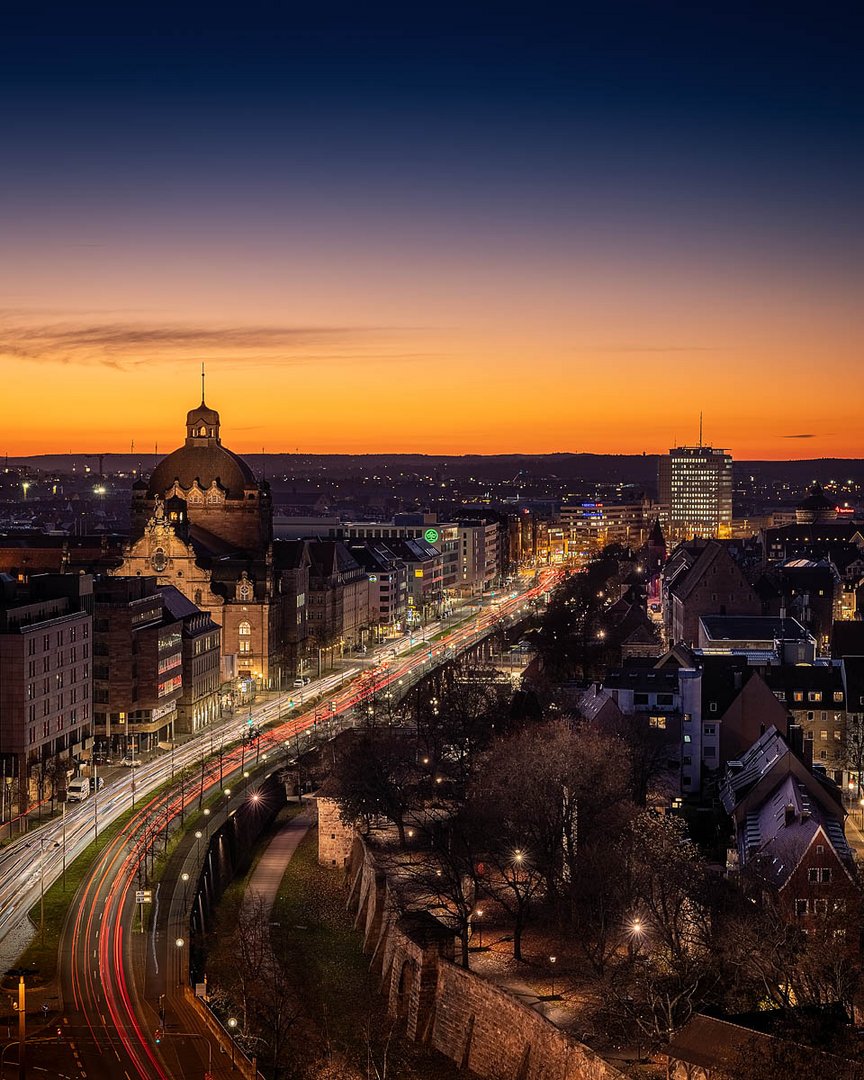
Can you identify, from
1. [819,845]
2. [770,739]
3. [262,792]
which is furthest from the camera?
[262,792]

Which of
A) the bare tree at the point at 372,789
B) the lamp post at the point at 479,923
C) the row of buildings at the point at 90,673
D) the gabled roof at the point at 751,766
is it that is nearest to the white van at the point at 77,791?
the row of buildings at the point at 90,673

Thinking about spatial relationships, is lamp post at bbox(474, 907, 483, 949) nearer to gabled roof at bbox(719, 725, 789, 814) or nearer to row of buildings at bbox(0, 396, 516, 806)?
gabled roof at bbox(719, 725, 789, 814)

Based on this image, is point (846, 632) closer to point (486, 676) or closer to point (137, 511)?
point (486, 676)

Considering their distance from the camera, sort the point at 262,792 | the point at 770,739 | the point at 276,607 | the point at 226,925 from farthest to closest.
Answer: the point at 276,607, the point at 262,792, the point at 770,739, the point at 226,925

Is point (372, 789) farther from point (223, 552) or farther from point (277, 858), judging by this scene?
point (223, 552)

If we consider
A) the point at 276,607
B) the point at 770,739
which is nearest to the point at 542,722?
the point at 770,739

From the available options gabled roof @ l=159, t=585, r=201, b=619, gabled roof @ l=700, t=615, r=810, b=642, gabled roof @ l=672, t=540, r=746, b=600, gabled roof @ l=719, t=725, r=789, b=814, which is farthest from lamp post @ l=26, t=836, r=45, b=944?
gabled roof @ l=672, t=540, r=746, b=600
